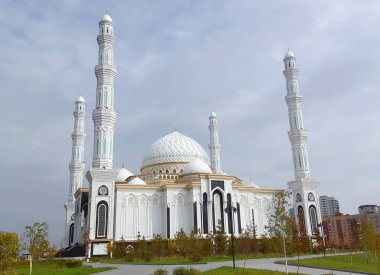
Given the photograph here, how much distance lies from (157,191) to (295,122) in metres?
19.5

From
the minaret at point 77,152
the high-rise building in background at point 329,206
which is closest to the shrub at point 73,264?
the minaret at point 77,152

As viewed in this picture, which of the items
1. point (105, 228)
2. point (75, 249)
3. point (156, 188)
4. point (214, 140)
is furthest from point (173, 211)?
point (214, 140)

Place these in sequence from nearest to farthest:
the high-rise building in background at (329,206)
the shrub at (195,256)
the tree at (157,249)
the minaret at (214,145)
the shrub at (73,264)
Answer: the shrub at (73,264) → the shrub at (195,256) → the tree at (157,249) → the minaret at (214,145) → the high-rise building in background at (329,206)

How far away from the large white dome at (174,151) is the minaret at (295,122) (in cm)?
1296

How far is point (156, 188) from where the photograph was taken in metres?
42.5

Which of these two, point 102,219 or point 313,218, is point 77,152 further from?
point 313,218

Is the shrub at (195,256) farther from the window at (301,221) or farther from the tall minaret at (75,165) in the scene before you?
the tall minaret at (75,165)

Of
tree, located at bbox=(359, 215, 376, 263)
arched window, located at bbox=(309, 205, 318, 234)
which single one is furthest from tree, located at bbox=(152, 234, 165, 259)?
arched window, located at bbox=(309, 205, 318, 234)

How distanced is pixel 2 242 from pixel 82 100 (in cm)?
3530

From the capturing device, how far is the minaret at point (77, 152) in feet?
164

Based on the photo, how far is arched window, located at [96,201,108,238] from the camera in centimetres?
3611

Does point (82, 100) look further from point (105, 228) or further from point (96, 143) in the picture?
point (105, 228)

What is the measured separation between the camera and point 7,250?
17562 millimetres

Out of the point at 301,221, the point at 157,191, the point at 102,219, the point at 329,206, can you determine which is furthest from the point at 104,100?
the point at 329,206
